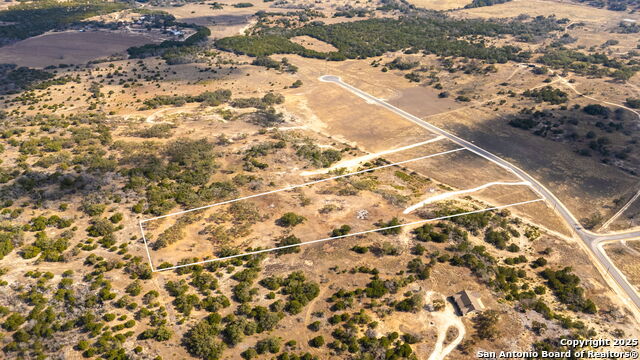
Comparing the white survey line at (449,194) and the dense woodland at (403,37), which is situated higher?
the dense woodland at (403,37)

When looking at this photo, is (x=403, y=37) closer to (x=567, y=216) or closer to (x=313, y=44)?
(x=313, y=44)

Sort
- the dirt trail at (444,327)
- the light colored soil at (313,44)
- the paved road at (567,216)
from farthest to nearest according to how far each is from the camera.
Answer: the light colored soil at (313,44)
the paved road at (567,216)
the dirt trail at (444,327)

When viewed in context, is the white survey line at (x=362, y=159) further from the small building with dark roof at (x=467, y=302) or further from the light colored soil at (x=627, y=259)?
the light colored soil at (x=627, y=259)

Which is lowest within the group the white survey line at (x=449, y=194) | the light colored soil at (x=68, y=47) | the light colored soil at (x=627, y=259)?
the light colored soil at (x=627, y=259)

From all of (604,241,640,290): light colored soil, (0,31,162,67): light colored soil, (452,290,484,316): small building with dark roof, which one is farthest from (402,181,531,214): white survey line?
(0,31,162,67): light colored soil

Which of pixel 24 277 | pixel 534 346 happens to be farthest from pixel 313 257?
pixel 24 277

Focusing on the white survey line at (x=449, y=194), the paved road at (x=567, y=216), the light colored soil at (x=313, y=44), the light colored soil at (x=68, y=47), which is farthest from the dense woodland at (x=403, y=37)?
the white survey line at (x=449, y=194)

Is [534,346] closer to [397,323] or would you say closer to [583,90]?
[397,323]

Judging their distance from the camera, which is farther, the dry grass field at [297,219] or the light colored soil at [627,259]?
the light colored soil at [627,259]

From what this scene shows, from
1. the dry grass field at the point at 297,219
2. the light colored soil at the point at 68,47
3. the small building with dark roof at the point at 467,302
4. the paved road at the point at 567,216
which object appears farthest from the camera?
the light colored soil at the point at 68,47

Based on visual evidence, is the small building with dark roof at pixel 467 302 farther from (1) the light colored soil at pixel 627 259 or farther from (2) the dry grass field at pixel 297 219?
(1) the light colored soil at pixel 627 259
